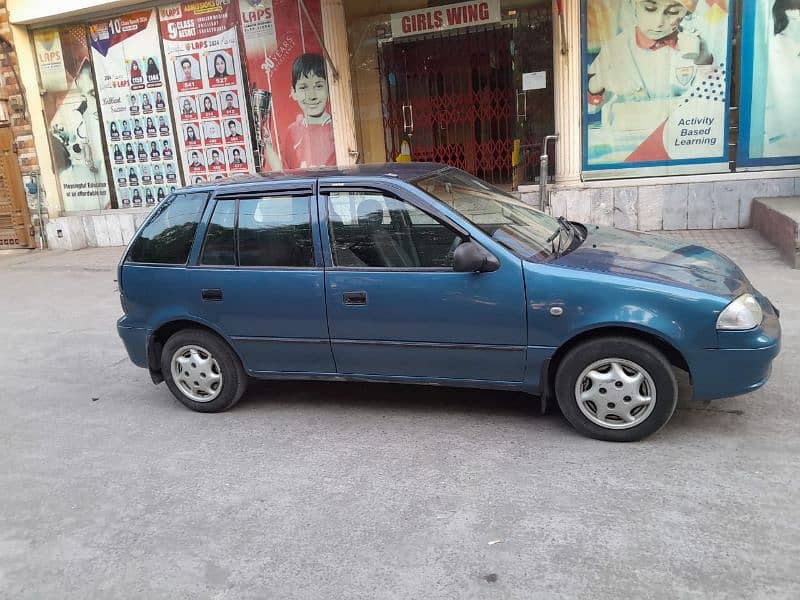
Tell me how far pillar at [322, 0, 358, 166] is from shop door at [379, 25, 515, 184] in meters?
0.84

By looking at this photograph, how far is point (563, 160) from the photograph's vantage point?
32.9 feet

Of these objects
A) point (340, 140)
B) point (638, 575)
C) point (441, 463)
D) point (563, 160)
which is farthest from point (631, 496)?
point (340, 140)


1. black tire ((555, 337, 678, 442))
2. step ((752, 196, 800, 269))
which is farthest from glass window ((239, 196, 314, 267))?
step ((752, 196, 800, 269))

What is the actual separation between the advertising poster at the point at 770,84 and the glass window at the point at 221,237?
793 cm

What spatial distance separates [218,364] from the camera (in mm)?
4801

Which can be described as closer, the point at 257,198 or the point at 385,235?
the point at 385,235

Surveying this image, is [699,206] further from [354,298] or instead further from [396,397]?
[354,298]

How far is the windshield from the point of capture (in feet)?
13.7

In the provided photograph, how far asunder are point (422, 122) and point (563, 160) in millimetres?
2695

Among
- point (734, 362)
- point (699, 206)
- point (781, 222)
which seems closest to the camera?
point (734, 362)

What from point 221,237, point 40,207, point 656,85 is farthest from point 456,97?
point 40,207

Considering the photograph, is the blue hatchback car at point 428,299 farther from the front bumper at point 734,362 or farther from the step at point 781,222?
the step at point 781,222

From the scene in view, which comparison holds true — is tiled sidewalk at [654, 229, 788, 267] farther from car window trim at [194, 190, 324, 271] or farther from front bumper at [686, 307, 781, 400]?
car window trim at [194, 190, 324, 271]

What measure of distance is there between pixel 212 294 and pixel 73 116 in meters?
10.6
